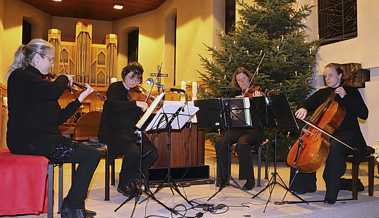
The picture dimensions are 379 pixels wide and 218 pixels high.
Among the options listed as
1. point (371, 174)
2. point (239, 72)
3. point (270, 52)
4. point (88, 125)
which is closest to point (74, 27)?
point (88, 125)

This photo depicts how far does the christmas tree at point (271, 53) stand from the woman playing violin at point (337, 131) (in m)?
1.63

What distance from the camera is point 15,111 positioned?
2.79m

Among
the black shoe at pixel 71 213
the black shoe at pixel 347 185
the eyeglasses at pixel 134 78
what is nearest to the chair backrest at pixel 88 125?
the eyeglasses at pixel 134 78

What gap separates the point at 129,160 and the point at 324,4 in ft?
15.2

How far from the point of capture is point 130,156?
3762 mm

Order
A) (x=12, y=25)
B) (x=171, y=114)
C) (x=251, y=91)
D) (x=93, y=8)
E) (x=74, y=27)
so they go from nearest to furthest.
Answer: (x=171, y=114)
(x=251, y=91)
(x=12, y=25)
(x=93, y=8)
(x=74, y=27)

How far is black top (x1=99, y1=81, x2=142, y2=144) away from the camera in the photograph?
12.7ft

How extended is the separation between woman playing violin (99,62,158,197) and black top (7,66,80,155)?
3.19 feet

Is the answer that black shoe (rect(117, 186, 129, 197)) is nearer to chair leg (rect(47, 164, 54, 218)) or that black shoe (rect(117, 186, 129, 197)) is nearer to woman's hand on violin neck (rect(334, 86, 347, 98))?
chair leg (rect(47, 164, 54, 218))

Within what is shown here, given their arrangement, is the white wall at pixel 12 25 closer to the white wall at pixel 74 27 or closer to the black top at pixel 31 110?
the white wall at pixel 74 27

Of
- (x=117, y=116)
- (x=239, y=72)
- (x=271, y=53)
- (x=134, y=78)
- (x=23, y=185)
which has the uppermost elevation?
(x=271, y=53)

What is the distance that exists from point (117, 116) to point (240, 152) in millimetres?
1311

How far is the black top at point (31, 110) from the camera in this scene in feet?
8.94

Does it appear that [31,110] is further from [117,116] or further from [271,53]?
[271,53]
